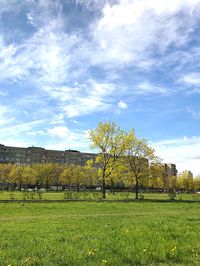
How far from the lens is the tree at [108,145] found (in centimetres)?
6744

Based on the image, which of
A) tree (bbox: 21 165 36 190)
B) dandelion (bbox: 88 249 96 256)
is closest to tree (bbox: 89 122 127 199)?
dandelion (bbox: 88 249 96 256)

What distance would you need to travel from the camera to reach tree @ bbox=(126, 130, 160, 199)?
6894 cm

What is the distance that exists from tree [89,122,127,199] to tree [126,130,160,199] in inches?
71.5

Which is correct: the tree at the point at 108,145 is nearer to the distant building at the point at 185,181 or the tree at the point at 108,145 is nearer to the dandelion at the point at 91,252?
the dandelion at the point at 91,252

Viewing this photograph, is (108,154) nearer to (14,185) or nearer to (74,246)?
(74,246)

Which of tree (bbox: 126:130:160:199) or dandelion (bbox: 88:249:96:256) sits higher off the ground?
tree (bbox: 126:130:160:199)

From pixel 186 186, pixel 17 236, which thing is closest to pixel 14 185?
pixel 186 186

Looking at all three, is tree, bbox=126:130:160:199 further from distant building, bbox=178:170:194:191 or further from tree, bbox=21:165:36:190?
distant building, bbox=178:170:194:191

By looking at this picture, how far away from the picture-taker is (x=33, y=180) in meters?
147

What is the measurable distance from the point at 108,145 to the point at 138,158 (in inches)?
255

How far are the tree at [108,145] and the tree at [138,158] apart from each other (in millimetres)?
1815

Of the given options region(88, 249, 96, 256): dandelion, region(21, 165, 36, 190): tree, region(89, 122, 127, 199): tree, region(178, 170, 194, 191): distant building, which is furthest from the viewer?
region(178, 170, 194, 191): distant building

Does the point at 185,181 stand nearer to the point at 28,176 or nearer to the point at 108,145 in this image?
the point at 28,176

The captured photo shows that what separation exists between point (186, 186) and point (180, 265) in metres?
170
